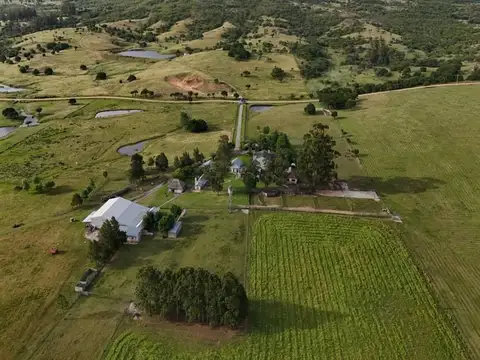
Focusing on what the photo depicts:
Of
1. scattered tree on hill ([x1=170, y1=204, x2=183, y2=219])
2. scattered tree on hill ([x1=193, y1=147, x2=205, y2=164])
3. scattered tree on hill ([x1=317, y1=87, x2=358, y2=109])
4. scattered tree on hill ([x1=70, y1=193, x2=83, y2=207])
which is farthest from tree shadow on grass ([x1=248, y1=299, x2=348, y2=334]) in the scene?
scattered tree on hill ([x1=317, y1=87, x2=358, y2=109])

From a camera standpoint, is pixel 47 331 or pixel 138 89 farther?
pixel 138 89

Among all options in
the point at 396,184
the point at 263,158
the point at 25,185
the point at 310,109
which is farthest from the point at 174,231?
the point at 310,109

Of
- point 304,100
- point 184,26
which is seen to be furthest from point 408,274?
point 184,26

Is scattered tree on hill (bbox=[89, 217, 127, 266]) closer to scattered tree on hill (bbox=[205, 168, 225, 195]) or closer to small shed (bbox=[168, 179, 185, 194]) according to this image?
small shed (bbox=[168, 179, 185, 194])

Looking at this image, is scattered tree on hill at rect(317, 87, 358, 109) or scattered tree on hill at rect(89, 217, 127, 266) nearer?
scattered tree on hill at rect(89, 217, 127, 266)

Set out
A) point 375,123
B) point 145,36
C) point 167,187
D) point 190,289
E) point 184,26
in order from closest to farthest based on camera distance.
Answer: point 190,289
point 167,187
point 375,123
point 145,36
point 184,26

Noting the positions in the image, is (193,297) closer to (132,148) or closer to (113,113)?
(132,148)

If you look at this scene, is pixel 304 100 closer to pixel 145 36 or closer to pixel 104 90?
pixel 104 90

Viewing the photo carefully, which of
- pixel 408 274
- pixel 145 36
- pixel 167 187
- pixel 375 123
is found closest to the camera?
pixel 408 274
